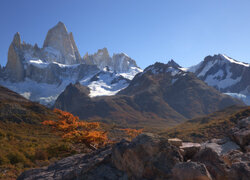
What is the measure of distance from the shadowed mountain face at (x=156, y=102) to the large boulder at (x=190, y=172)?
10030 cm

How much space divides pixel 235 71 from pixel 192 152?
688 ft

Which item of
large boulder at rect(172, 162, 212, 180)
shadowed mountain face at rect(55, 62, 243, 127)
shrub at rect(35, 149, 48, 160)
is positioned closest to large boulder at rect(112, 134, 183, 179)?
large boulder at rect(172, 162, 212, 180)

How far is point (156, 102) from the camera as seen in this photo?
132 meters

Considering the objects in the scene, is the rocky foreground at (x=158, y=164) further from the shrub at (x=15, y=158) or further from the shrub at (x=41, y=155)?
the shrub at (x=41, y=155)

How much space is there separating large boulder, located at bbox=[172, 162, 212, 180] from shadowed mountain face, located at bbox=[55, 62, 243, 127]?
329 feet

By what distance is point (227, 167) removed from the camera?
6.17 m

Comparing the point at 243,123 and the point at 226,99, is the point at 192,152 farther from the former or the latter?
the point at 226,99

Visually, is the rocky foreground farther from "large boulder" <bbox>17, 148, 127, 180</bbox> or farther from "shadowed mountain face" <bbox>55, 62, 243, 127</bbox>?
"shadowed mountain face" <bbox>55, 62, 243, 127</bbox>

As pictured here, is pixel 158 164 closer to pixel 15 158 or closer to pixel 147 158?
pixel 147 158

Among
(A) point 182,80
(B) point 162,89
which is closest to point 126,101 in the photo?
(B) point 162,89

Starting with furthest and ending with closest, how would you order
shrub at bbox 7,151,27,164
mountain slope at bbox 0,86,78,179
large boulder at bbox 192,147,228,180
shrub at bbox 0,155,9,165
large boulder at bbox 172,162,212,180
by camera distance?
1. shrub at bbox 7,151,27,164
2. mountain slope at bbox 0,86,78,179
3. shrub at bbox 0,155,9,165
4. large boulder at bbox 192,147,228,180
5. large boulder at bbox 172,162,212,180

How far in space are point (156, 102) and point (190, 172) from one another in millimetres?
127790

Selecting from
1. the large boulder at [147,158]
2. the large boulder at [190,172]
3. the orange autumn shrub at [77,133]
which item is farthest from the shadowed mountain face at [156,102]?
the large boulder at [190,172]

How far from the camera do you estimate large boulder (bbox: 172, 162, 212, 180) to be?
547 cm
